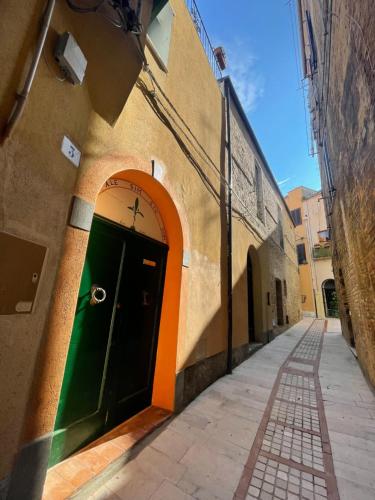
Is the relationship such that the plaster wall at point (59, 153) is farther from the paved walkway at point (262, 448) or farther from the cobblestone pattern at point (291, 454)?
the cobblestone pattern at point (291, 454)

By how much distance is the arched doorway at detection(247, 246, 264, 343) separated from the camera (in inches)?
282

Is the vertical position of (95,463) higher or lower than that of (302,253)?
lower

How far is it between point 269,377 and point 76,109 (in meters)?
5.31

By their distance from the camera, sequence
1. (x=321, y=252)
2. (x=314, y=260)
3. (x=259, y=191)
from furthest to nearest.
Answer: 1. (x=314, y=260)
2. (x=321, y=252)
3. (x=259, y=191)

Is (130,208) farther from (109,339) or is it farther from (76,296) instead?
(109,339)

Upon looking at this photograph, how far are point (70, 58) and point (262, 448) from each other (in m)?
4.02

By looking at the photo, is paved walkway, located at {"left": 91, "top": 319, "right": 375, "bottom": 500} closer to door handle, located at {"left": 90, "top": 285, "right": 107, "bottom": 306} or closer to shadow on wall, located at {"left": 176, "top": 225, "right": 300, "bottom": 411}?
shadow on wall, located at {"left": 176, "top": 225, "right": 300, "bottom": 411}

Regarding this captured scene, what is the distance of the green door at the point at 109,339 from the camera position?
2039 mm

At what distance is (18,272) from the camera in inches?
51.4

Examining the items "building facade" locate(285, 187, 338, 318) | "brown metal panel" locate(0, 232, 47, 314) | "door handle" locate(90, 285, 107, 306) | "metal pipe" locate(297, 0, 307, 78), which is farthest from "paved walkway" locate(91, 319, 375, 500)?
"building facade" locate(285, 187, 338, 318)

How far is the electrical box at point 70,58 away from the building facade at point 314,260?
65.3 feet

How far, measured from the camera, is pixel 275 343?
7633mm

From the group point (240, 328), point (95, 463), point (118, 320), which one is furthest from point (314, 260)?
point (95, 463)

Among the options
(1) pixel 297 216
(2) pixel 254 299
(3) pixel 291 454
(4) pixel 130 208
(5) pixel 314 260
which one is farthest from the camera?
(1) pixel 297 216
